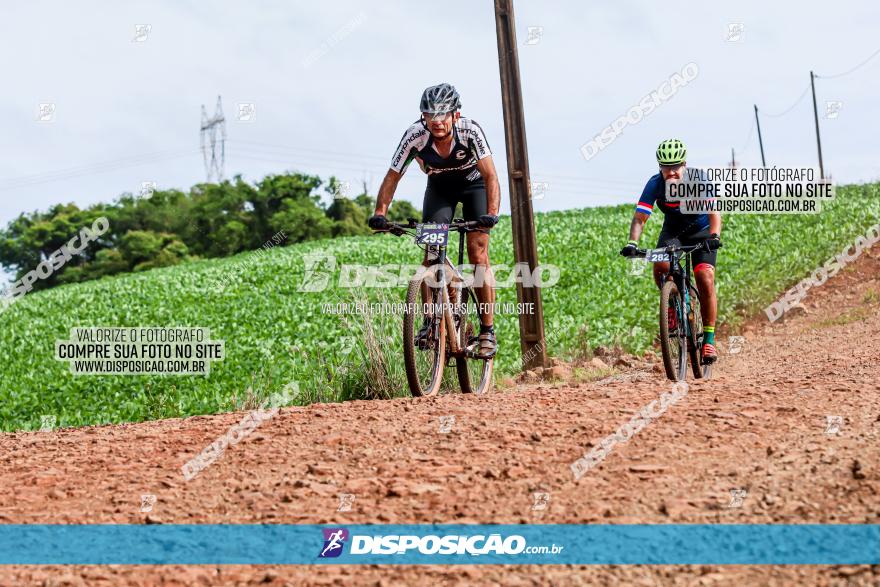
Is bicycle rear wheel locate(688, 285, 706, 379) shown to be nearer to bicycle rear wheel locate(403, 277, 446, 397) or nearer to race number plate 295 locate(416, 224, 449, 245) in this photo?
bicycle rear wheel locate(403, 277, 446, 397)

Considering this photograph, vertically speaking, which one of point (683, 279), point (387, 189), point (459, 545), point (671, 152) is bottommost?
point (459, 545)

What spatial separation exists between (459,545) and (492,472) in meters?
0.82

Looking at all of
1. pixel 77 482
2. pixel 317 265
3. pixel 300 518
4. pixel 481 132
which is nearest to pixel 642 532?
pixel 300 518

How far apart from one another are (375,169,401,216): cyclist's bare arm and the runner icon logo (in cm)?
378

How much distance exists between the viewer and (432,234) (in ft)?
22.9

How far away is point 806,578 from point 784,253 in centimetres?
1905

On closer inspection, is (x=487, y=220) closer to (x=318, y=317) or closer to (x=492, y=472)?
(x=492, y=472)

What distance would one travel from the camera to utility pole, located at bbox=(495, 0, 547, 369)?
9.77 m

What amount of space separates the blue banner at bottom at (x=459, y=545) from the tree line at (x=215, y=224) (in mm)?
49873

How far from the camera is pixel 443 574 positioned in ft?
11.8

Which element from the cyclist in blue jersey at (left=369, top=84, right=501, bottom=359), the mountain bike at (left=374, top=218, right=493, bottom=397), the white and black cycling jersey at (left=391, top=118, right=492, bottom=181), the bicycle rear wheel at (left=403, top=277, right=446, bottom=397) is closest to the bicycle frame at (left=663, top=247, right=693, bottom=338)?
the cyclist in blue jersey at (left=369, top=84, right=501, bottom=359)

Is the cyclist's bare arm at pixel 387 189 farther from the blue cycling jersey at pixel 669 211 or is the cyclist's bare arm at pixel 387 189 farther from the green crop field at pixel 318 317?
the blue cycling jersey at pixel 669 211

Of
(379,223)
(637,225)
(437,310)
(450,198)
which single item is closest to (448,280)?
(437,310)

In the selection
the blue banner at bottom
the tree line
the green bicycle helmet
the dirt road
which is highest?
the tree line
